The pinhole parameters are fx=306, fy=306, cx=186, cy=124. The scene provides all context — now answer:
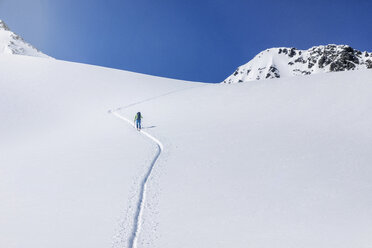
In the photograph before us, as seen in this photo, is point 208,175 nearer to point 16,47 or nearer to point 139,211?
point 139,211

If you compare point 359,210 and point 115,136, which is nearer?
point 359,210

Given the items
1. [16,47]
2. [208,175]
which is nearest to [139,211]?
[208,175]

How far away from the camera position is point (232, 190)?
8.70m

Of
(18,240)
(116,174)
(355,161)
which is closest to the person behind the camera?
(18,240)

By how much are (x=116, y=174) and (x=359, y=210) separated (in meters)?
7.05

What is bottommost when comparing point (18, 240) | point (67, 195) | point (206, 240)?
point (18, 240)

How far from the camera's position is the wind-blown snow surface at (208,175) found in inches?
245

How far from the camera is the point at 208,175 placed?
10.1 m

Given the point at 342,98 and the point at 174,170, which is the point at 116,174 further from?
the point at 342,98

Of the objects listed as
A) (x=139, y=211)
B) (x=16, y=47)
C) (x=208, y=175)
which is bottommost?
(x=139, y=211)

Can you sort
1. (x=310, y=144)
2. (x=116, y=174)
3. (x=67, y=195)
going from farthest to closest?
1. (x=310, y=144)
2. (x=116, y=174)
3. (x=67, y=195)

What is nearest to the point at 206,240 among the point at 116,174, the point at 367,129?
the point at 116,174

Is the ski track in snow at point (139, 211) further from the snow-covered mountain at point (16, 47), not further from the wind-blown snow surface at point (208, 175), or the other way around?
the snow-covered mountain at point (16, 47)

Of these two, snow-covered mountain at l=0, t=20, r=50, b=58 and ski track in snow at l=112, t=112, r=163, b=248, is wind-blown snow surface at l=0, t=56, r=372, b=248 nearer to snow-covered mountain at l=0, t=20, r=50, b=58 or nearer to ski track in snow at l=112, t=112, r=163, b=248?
ski track in snow at l=112, t=112, r=163, b=248
